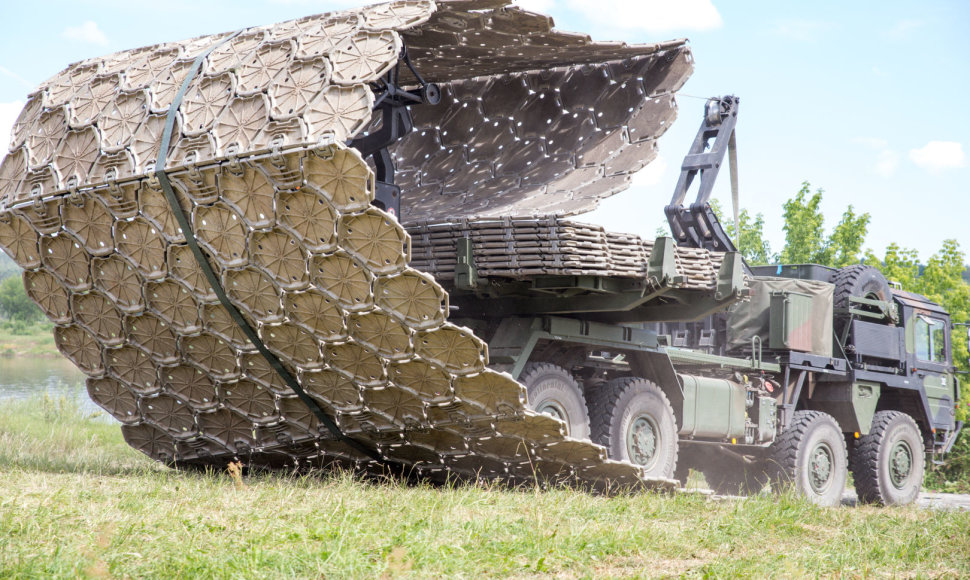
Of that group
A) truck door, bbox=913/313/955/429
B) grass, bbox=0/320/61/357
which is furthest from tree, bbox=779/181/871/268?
grass, bbox=0/320/61/357

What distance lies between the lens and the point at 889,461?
13.2 m

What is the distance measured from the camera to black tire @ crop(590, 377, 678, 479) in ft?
31.4

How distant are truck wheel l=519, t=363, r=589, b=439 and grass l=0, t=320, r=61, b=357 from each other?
5726 cm

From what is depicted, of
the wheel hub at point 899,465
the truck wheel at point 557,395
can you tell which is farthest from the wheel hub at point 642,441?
the wheel hub at point 899,465

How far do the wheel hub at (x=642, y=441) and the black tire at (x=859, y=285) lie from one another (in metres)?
4.30

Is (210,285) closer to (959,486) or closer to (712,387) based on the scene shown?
(712,387)

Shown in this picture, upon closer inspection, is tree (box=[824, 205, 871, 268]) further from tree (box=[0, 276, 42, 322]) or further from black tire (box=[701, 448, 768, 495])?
tree (box=[0, 276, 42, 322])

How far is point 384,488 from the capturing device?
25.5ft

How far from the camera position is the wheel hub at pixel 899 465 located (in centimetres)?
1329

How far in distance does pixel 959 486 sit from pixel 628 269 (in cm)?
1478

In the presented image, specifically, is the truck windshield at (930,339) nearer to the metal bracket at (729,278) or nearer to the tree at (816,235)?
the metal bracket at (729,278)

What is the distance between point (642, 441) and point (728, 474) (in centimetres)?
329

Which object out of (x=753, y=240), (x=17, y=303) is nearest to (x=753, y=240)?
(x=753, y=240)

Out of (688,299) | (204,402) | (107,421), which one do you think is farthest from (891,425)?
(107,421)
